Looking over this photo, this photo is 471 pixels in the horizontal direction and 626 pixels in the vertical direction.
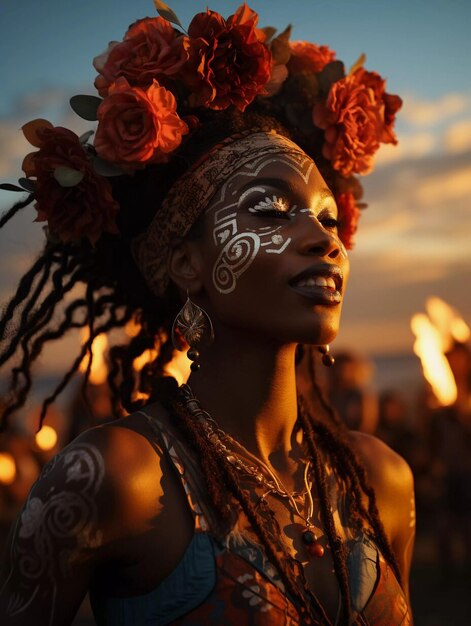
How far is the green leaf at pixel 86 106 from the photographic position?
3316mm

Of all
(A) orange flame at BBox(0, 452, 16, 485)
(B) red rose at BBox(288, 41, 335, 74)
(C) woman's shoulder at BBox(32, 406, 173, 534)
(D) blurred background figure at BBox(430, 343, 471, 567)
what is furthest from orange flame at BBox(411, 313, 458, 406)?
(A) orange flame at BBox(0, 452, 16, 485)

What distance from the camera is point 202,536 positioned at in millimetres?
2711

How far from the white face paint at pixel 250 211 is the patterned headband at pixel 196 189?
0.04 m

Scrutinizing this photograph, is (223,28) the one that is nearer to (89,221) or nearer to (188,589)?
(89,221)

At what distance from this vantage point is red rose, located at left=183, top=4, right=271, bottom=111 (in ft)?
10.6

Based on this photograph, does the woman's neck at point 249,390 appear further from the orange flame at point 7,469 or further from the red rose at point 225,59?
the orange flame at point 7,469

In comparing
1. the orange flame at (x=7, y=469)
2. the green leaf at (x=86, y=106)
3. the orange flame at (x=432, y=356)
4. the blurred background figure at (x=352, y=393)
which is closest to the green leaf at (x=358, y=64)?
the green leaf at (x=86, y=106)

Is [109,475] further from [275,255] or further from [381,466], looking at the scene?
[381,466]

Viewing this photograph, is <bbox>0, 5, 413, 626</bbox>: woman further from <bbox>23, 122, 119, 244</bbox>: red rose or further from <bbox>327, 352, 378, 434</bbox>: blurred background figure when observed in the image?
<bbox>327, 352, 378, 434</bbox>: blurred background figure

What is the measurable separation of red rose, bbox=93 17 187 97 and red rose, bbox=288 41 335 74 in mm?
635

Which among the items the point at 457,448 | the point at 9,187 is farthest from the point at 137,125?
the point at 457,448

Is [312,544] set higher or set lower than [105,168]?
lower

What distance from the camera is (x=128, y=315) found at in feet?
12.3

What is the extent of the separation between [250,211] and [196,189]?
27cm
